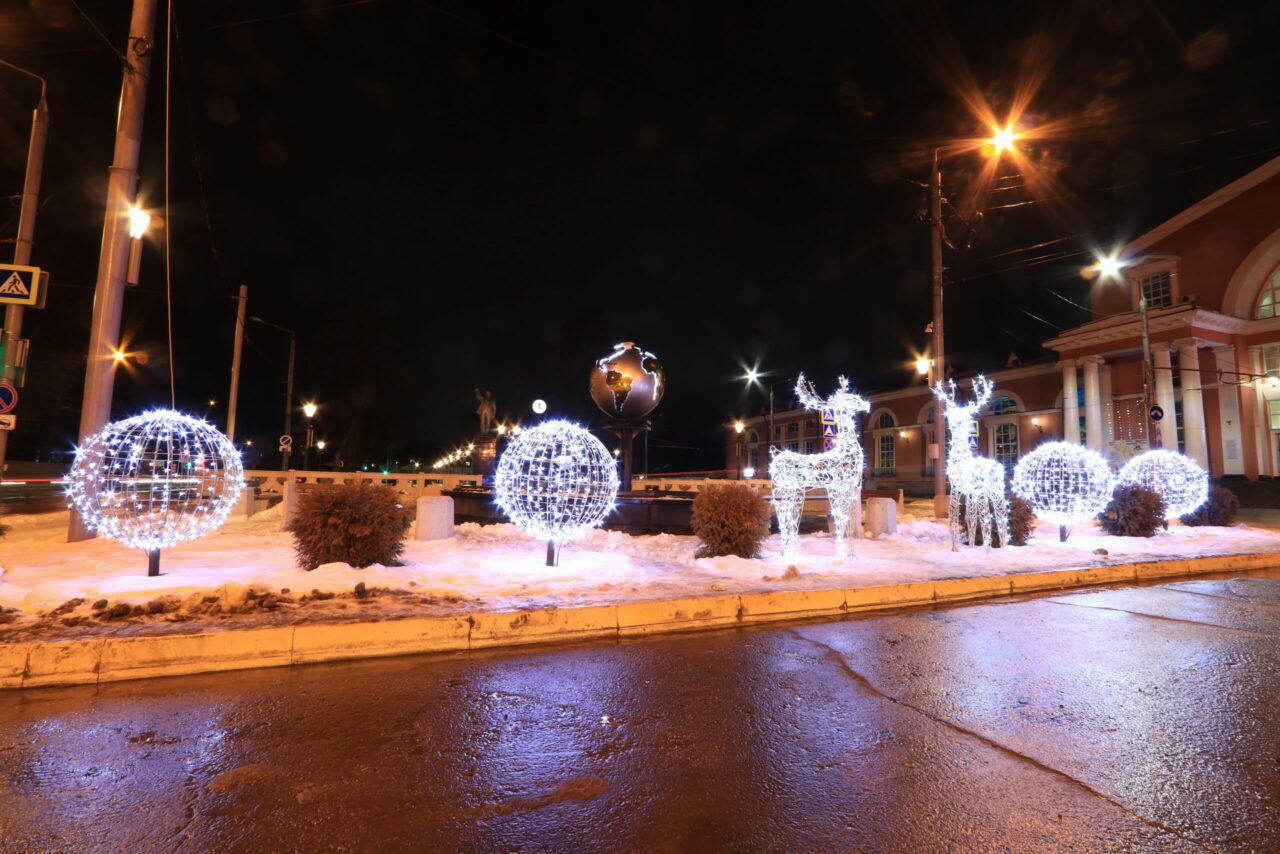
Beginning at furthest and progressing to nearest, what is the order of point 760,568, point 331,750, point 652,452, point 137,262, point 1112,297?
point 652,452, point 1112,297, point 137,262, point 760,568, point 331,750

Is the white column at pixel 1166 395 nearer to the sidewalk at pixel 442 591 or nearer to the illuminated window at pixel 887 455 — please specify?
the illuminated window at pixel 887 455

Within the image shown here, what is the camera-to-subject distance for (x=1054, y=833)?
8.91 feet

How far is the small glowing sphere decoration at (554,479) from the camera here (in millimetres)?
9117

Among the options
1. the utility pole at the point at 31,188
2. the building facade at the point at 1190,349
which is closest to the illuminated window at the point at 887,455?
the building facade at the point at 1190,349

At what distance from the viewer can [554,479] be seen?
9.12 meters

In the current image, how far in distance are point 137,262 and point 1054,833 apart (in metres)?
13.6

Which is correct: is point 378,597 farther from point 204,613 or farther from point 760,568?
point 760,568

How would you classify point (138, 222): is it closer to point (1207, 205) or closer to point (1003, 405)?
point (1207, 205)

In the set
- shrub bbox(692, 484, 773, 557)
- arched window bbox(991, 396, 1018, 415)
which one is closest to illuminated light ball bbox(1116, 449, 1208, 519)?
shrub bbox(692, 484, 773, 557)

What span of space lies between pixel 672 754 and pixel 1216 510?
2001cm

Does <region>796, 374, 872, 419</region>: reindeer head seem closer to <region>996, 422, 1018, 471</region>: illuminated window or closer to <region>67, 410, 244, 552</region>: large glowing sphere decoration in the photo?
<region>67, 410, 244, 552</region>: large glowing sphere decoration

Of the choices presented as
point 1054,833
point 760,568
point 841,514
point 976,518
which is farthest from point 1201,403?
point 1054,833

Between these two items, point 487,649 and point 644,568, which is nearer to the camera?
point 487,649

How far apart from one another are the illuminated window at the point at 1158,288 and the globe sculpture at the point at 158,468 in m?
40.7
